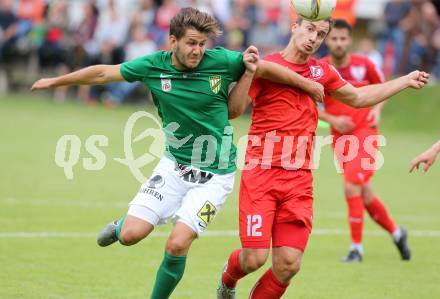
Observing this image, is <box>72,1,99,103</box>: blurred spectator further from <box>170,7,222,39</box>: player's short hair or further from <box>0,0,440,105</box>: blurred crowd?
<box>170,7,222,39</box>: player's short hair

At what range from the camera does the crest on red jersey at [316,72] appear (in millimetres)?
7296

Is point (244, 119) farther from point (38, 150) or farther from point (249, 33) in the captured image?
point (38, 150)

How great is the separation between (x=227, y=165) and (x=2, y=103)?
17304 mm

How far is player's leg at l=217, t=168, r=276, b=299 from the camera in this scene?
22.5 feet

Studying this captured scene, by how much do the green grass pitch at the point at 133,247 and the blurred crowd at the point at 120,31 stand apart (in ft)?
19.1

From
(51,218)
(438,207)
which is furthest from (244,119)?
(51,218)

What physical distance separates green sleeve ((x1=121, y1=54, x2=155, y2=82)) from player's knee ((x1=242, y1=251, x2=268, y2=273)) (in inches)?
60.8

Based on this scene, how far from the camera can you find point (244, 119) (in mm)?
22500

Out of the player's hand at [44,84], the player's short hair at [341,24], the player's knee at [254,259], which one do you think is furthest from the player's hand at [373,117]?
the player's hand at [44,84]

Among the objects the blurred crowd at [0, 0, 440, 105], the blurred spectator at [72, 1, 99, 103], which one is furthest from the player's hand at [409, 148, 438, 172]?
the blurred spectator at [72, 1, 99, 103]

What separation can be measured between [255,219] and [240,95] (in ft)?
3.02

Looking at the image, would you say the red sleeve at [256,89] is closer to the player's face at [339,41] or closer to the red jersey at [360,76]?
the player's face at [339,41]

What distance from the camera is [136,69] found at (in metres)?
7.19

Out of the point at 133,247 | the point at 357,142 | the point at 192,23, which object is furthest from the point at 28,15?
the point at 192,23
